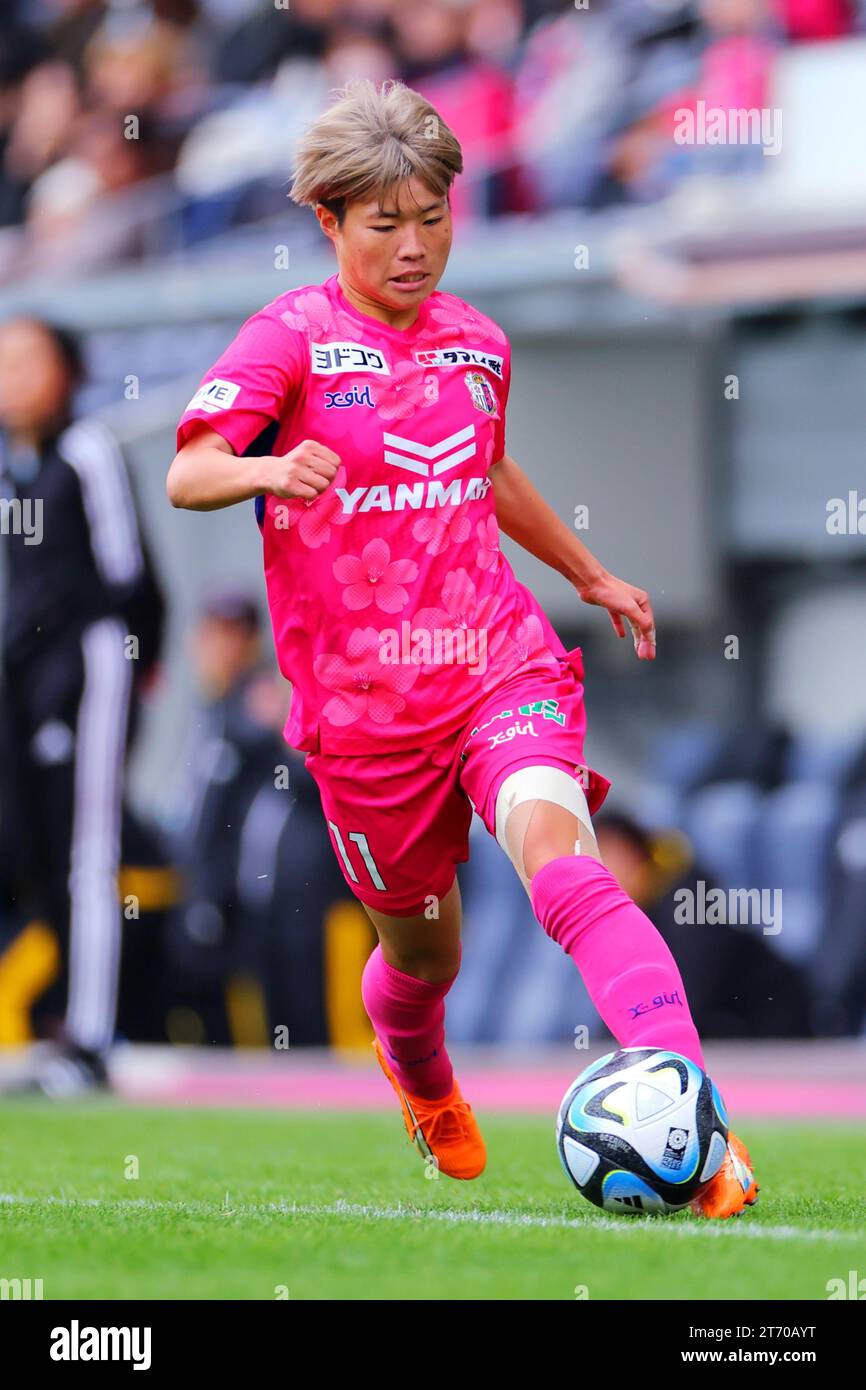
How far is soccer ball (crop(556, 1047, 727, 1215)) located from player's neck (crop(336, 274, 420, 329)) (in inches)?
57.4

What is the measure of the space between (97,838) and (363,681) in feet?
13.4

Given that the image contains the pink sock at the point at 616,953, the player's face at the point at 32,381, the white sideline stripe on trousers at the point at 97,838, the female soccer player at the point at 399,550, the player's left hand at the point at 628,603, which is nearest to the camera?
the pink sock at the point at 616,953

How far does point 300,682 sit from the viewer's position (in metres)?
4.10

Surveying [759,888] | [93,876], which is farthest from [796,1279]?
[759,888]

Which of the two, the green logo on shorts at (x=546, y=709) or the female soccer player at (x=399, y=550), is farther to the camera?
the green logo on shorts at (x=546, y=709)

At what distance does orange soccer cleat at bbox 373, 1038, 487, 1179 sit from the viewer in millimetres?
4574

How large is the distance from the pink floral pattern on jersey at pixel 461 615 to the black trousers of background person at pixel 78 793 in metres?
3.97

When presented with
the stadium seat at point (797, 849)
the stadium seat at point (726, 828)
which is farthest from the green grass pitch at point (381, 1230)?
the stadium seat at point (726, 828)

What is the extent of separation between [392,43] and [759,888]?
18.3 ft

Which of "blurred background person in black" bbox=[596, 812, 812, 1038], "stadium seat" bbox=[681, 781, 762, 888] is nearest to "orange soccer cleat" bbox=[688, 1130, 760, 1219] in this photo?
"blurred background person in black" bbox=[596, 812, 812, 1038]

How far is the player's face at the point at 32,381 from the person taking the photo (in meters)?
7.99

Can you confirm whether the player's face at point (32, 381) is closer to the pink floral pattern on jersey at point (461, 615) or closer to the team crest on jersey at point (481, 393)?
the team crest on jersey at point (481, 393)

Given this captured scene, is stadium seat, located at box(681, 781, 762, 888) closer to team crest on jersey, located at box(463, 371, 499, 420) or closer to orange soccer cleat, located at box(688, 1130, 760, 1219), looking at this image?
team crest on jersey, located at box(463, 371, 499, 420)
